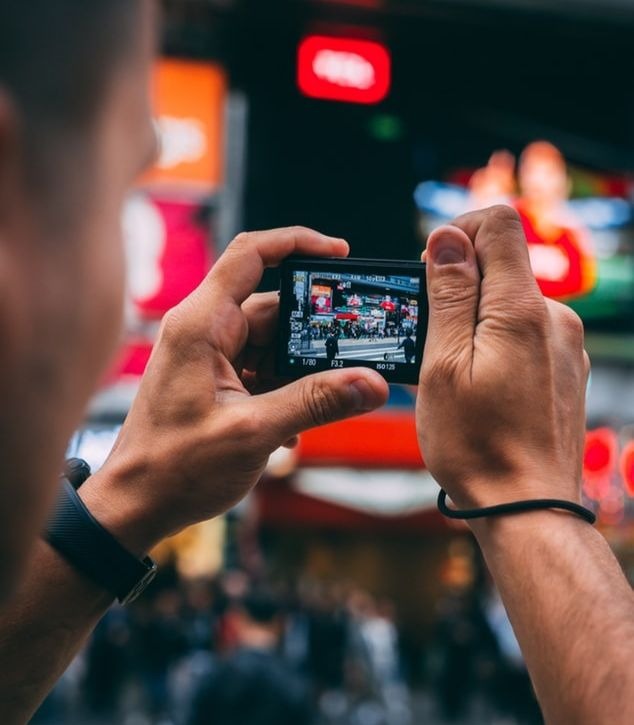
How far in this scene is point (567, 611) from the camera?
3.33 ft

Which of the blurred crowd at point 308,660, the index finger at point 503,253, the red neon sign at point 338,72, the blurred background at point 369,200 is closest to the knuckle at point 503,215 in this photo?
the index finger at point 503,253

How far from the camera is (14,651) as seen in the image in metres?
1.20

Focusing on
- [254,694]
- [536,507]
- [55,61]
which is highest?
[55,61]

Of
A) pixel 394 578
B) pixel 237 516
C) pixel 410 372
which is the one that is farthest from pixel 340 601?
pixel 410 372

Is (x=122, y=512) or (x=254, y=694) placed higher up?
(x=122, y=512)

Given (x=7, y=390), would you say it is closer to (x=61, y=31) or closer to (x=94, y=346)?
(x=94, y=346)

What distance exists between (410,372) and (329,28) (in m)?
10.5

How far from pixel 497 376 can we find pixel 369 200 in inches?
375

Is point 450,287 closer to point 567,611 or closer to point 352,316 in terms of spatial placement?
point 352,316

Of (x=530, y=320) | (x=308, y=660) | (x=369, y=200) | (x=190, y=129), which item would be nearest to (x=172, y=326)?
(x=530, y=320)

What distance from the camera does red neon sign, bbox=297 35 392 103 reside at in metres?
10.5

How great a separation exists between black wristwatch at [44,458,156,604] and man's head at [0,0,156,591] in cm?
55

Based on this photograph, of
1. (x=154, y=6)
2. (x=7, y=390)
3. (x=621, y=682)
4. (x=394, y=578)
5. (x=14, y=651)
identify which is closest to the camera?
(x=7, y=390)

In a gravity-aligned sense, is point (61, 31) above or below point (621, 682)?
above
